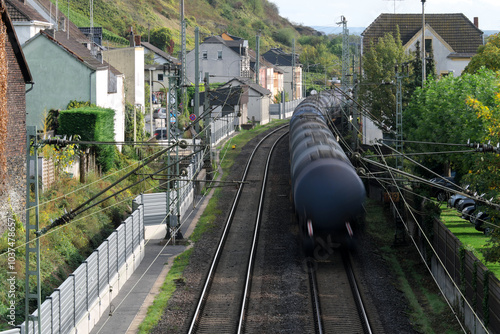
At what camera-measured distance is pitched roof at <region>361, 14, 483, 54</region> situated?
211 ft

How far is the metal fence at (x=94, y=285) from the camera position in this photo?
1600cm

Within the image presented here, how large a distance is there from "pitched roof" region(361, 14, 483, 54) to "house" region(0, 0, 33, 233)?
144 feet

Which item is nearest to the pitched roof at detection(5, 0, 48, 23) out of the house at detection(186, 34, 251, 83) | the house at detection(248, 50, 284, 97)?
the house at detection(186, 34, 251, 83)

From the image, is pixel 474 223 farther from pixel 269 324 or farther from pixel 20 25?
pixel 20 25

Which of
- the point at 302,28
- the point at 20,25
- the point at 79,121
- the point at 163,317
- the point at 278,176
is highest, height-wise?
the point at 302,28

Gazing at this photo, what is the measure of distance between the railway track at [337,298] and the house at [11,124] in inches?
416

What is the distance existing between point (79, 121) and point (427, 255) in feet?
61.6

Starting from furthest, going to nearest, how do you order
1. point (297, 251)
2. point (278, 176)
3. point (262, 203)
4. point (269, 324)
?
point (278, 176) < point (262, 203) < point (297, 251) < point (269, 324)

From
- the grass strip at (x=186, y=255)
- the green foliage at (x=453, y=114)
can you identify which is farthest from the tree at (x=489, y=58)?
the grass strip at (x=186, y=255)

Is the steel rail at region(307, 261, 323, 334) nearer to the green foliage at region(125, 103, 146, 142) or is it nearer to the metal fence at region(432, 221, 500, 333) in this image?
the metal fence at region(432, 221, 500, 333)

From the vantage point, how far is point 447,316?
19.9 meters

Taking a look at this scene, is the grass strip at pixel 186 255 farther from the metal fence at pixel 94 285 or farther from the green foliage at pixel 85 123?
the green foliage at pixel 85 123

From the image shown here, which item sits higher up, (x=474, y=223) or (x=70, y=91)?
(x=70, y=91)

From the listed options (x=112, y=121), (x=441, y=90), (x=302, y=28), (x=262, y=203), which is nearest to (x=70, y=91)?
(x=112, y=121)
